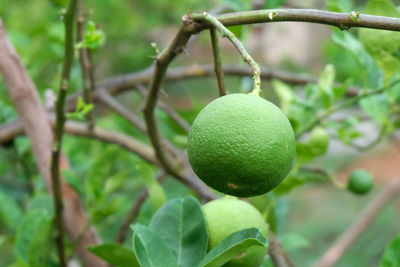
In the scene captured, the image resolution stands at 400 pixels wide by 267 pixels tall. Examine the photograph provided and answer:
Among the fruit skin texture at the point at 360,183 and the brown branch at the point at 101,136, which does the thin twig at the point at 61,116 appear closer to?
the brown branch at the point at 101,136

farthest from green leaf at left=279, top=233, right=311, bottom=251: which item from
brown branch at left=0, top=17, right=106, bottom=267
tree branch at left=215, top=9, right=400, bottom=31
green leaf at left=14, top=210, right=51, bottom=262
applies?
tree branch at left=215, top=9, right=400, bottom=31

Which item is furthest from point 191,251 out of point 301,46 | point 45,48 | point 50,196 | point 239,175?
point 301,46

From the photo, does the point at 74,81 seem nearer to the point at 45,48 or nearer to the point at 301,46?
the point at 45,48

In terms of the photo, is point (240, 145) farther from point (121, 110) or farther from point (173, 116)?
point (121, 110)

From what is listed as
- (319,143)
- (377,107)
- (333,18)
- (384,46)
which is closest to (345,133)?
(377,107)

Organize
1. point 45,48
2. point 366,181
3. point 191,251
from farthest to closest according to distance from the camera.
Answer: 1. point 45,48
2. point 366,181
3. point 191,251

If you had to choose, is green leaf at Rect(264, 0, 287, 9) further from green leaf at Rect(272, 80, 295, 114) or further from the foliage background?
green leaf at Rect(272, 80, 295, 114)
